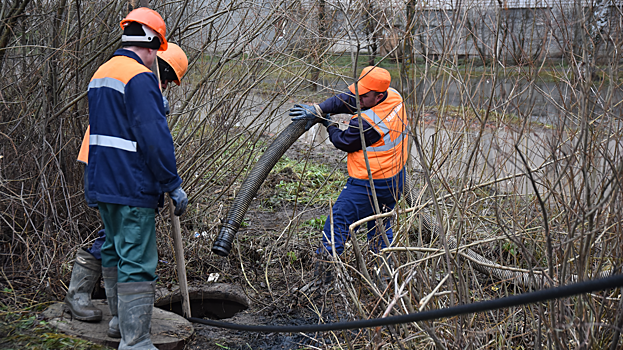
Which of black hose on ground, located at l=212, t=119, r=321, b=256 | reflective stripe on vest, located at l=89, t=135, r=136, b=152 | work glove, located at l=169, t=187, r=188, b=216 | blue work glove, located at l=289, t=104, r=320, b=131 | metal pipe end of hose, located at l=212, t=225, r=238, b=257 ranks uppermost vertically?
reflective stripe on vest, located at l=89, t=135, r=136, b=152

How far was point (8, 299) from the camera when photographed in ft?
11.0

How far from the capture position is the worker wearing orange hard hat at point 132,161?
2668 millimetres

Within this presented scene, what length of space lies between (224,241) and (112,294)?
3.07ft

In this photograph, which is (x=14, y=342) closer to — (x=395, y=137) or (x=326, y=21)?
(x=395, y=137)

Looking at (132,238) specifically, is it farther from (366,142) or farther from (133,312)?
(366,142)

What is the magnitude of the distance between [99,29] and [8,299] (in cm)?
216

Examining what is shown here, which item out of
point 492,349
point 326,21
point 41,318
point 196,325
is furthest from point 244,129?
point 492,349

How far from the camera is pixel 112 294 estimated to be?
3.05 meters

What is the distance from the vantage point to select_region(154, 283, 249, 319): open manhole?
4117 millimetres

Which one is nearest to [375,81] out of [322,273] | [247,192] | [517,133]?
[247,192]

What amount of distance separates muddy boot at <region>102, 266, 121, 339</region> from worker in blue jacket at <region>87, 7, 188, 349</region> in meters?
0.21

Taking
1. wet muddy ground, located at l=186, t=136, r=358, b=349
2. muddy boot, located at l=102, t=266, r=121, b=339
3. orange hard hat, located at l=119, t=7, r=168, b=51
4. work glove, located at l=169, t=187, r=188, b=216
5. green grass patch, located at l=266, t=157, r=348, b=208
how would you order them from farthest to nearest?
green grass patch, located at l=266, t=157, r=348, b=208 < wet muddy ground, located at l=186, t=136, r=358, b=349 < muddy boot, located at l=102, t=266, r=121, b=339 < work glove, located at l=169, t=187, r=188, b=216 < orange hard hat, located at l=119, t=7, r=168, b=51

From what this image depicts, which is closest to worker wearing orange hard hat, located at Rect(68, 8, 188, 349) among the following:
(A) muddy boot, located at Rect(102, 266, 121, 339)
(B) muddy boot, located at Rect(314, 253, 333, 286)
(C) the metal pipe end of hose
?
(A) muddy boot, located at Rect(102, 266, 121, 339)

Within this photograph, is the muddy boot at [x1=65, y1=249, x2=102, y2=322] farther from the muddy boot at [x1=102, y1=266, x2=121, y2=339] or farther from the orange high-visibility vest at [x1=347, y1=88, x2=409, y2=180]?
the orange high-visibility vest at [x1=347, y1=88, x2=409, y2=180]
